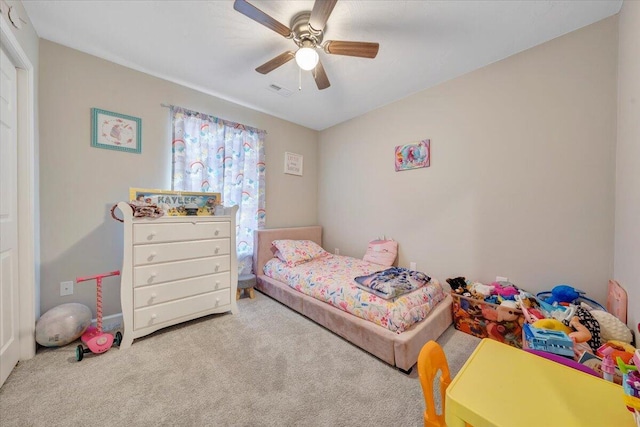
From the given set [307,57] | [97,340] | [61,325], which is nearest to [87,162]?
[61,325]

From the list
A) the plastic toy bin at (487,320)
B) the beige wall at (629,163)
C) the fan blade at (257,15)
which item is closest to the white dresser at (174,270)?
the fan blade at (257,15)

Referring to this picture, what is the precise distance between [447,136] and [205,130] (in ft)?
9.28

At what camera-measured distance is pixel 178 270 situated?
2.20m

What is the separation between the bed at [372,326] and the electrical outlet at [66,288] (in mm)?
1791

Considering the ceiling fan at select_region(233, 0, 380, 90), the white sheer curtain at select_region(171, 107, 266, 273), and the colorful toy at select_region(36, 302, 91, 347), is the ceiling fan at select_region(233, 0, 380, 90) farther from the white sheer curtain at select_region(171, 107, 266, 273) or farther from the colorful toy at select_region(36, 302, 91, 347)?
the colorful toy at select_region(36, 302, 91, 347)

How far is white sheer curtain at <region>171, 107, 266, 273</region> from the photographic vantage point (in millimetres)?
2695

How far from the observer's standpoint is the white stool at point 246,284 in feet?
9.75

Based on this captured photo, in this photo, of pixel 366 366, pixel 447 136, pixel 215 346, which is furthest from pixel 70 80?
pixel 447 136

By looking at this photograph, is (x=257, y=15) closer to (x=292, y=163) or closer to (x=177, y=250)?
(x=177, y=250)

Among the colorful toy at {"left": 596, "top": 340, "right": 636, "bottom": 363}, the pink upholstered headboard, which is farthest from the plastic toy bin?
the pink upholstered headboard

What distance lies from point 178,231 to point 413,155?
271 centimetres

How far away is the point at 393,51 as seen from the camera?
2.13 metres

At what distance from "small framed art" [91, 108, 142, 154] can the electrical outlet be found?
1296 mm

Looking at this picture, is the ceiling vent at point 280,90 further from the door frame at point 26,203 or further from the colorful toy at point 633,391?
the colorful toy at point 633,391
